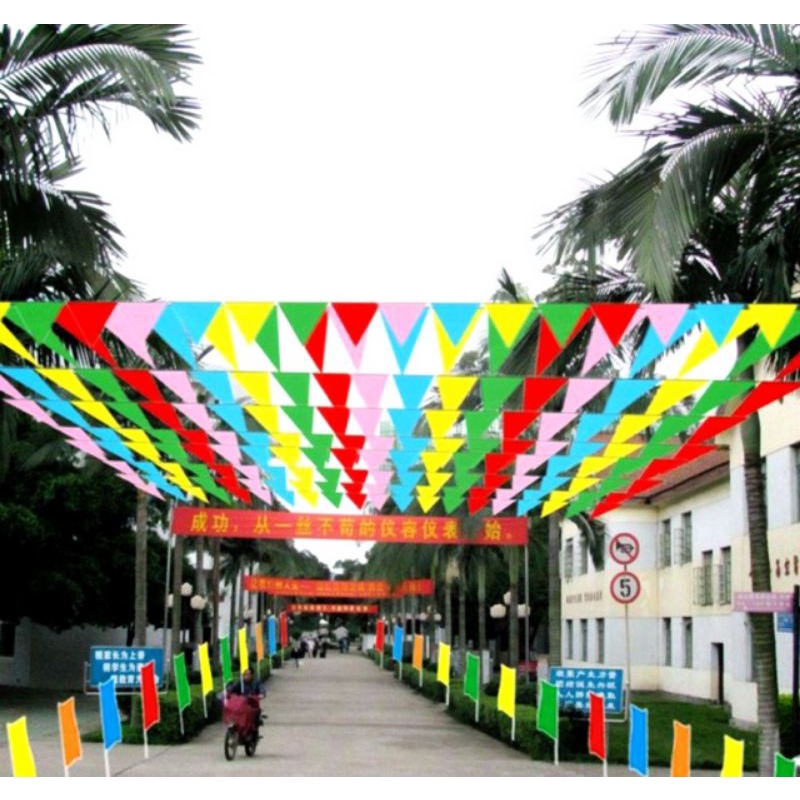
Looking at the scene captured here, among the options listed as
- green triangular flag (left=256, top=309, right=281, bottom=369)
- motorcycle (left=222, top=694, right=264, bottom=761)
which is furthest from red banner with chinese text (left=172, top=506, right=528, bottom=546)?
green triangular flag (left=256, top=309, right=281, bottom=369)

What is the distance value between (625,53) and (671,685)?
2754 cm

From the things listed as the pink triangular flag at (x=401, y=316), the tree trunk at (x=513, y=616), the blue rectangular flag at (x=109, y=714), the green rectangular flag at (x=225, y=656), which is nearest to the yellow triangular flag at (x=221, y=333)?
the pink triangular flag at (x=401, y=316)

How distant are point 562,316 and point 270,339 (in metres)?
2.23

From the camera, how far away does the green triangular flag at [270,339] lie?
391 inches

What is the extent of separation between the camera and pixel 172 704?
20312 mm

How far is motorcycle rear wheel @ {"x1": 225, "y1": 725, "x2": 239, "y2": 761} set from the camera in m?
17.8

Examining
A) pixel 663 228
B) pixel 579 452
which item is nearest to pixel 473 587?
pixel 579 452

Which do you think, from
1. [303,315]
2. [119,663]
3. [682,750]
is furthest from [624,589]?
[119,663]

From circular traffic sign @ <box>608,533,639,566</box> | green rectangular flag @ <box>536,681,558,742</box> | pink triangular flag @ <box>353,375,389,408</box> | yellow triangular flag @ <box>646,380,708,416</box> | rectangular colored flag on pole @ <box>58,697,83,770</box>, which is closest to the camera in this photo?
pink triangular flag @ <box>353,375,389,408</box>

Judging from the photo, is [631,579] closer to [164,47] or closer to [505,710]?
[505,710]

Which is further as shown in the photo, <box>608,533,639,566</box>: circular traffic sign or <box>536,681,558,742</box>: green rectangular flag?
<box>536,681,558,742</box>: green rectangular flag

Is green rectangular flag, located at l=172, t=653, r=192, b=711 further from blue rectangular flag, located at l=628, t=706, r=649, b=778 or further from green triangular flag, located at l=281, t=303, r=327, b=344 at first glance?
green triangular flag, located at l=281, t=303, r=327, b=344

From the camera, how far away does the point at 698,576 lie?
32219mm

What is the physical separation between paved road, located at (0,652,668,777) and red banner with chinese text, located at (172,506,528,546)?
3464 mm
